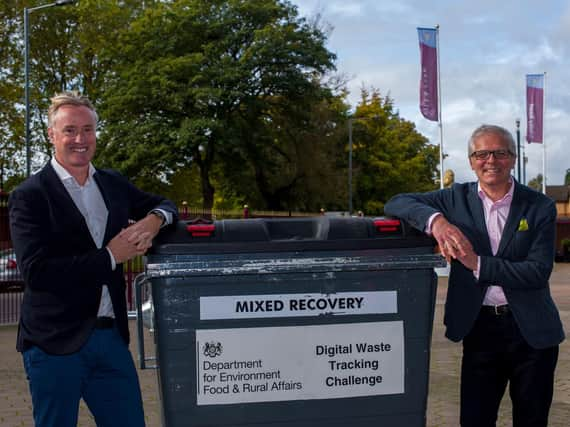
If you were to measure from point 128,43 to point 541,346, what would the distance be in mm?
31881

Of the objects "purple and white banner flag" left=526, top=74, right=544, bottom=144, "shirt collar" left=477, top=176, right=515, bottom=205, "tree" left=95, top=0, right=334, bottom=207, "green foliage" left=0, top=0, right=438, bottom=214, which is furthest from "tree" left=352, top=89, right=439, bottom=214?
"shirt collar" left=477, top=176, right=515, bottom=205

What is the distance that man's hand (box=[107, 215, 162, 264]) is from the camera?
2824 mm

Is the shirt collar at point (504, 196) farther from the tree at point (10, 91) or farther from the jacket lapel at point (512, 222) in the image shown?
the tree at point (10, 91)

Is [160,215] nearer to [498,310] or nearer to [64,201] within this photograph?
[64,201]

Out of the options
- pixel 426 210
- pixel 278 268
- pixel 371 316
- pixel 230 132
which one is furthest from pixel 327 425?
pixel 230 132

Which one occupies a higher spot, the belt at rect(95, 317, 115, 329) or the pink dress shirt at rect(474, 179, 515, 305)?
the pink dress shirt at rect(474, 179, 515, 305)

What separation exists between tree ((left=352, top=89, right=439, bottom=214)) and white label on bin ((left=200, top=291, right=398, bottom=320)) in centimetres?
3942

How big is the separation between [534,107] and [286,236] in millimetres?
26675

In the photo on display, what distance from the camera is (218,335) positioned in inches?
113

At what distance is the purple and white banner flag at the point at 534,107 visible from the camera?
27.6 m

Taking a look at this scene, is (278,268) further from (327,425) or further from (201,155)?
(201,155)

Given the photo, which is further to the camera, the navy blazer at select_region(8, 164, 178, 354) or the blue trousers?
the blue trousers

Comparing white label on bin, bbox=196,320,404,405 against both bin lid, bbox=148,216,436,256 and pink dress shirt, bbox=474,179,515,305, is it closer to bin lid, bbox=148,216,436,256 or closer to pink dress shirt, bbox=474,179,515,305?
bin lid, bbox=148,216,436,256

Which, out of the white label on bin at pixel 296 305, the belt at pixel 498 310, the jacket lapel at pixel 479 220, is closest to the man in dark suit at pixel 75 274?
the white label on bin at pixel 296 305
